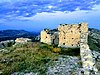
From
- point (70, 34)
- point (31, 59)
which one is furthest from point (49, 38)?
point (31, 59)

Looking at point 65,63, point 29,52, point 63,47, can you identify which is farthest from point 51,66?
point 63,47

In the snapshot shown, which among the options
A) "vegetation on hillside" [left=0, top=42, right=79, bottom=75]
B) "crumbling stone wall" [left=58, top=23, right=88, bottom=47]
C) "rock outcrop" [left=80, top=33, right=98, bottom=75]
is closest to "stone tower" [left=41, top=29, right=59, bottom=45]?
"crumbling stone wall" [left=58, top=23, right=88, bottom=47]

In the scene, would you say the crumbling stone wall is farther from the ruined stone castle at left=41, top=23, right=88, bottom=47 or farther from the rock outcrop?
the rock outcrop

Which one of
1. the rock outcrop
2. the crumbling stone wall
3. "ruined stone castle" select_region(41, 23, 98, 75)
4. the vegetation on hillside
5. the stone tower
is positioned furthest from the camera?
the stone tower

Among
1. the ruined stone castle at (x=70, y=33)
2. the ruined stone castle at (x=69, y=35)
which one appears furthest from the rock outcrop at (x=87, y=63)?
the ruined stone castle at (x=70, y=33)

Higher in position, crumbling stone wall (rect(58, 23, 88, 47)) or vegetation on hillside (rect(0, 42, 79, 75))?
crumbling stone wall (rect(58, 23, 88, 47))

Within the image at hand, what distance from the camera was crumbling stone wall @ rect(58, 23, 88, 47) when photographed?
5803 cm

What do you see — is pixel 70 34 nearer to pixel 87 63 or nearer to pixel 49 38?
pixel 49 38

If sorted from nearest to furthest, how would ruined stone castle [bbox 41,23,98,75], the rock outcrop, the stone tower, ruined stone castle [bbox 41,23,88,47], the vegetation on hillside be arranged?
the rock outcrop
the vegetation on hillside
ruined stone castle [bbox 41,23,98,75]
ruined stone castle [bbox 41,23,88,47]
the stone tower

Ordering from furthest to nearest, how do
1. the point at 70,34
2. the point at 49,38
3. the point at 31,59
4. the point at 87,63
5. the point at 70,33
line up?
the point at 49,38
the point at 70,34
the point at 70,33
the point at 31,59
the point at 87,63

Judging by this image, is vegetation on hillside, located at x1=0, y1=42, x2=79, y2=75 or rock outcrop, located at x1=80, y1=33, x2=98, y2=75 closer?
rock outcrop, located at x1=80, y1=33, x2=98, y2=75

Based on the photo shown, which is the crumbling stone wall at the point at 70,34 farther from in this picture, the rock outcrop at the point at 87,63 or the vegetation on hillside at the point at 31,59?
the rock outcrop at the point at 87,63

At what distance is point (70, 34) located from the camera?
59.2m

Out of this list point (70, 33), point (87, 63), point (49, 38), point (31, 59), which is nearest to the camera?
point (87, 63)
